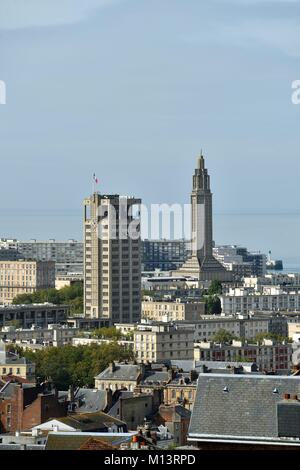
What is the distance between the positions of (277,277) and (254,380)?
6825cm

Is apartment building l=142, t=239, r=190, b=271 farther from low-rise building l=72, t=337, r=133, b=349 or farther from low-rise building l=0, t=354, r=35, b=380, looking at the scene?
low-rise building l=0, t=354, r=35, b=380

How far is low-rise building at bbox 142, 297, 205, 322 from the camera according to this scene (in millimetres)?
55688

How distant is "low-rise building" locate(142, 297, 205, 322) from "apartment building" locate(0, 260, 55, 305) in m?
16.4

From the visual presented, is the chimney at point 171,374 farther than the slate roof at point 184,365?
No

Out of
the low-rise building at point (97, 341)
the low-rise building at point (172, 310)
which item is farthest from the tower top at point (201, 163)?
the low-rise building at point (97, 341)

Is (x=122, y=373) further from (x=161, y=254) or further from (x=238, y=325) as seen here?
(x=161, y=254)

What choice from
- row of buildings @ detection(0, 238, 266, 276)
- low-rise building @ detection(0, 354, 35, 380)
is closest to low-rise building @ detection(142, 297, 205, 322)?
low-rise building @ detection(0, 354, 35, 380)

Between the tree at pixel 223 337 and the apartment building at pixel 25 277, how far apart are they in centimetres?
2662

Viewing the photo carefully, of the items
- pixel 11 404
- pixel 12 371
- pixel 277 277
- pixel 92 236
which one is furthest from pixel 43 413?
pixel 277 277

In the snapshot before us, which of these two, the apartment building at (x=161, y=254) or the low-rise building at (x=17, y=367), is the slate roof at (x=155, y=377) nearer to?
the low-rise building at (x=17, y=367)

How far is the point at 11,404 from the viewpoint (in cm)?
2566

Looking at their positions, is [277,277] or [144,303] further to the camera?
[277,277]

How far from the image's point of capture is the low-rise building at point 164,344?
3975 cm
